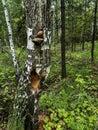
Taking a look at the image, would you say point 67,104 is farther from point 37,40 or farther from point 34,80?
point 37,40

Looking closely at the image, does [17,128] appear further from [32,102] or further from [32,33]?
[32,33]

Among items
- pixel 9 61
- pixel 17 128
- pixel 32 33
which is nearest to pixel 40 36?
pixel 32 33

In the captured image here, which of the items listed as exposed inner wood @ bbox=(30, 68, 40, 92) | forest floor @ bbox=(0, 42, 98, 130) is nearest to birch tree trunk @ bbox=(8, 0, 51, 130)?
exposed inner wood @ bbox=(30, 68, 40, 92)

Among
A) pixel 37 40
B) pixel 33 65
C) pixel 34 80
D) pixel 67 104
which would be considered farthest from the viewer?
pixel 67 104

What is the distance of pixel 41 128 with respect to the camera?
4.28 meters

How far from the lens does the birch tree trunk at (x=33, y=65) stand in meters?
3.08

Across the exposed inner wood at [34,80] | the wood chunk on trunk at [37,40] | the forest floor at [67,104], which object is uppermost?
the wood chunk on trunk at [37,40]

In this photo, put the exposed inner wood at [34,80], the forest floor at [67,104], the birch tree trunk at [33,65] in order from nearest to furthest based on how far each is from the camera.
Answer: the birch tree trunk at [33,65]
the exposed inner wood at [34,80]
the forest floor at [67,104]

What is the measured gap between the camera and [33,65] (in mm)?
3330

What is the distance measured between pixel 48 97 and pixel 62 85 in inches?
52.1

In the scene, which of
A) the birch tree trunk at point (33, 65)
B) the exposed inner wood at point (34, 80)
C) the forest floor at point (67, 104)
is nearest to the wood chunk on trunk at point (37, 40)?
the birch tree trunk at point (33, 65)

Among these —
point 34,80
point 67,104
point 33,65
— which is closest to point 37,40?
point 33,65

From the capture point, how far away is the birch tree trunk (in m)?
3.08

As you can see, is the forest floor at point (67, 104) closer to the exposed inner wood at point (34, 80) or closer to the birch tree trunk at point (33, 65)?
the birch tree trunk at point (33, 65)
